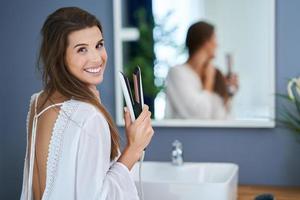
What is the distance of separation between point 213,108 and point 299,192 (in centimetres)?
49

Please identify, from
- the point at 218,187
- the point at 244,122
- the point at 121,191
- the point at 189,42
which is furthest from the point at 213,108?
the point at 121,191

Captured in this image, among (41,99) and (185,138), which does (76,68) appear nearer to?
(41,99)

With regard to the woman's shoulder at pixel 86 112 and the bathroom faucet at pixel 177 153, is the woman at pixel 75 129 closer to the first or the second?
the woman's shoulder at pixel 86 112

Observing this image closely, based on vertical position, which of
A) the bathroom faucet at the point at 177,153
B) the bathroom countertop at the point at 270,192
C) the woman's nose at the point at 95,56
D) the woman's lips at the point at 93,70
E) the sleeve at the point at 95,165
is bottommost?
the bathroom countertop at the point at 270,192

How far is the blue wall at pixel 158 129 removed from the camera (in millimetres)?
1914

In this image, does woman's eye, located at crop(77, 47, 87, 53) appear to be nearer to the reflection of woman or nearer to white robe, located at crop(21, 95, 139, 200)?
white robe, located at crop(21, 95, 139, 200)

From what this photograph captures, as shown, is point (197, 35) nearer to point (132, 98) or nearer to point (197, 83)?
point (197, 83)

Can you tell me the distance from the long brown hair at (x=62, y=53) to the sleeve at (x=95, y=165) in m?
0.06

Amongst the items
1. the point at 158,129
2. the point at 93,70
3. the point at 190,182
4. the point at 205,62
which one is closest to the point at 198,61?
the point at 205,62

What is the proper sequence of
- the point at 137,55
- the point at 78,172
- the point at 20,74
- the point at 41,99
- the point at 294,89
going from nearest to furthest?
the point at 78,172 < the point at 41,99 < the point at 294,89 < the point at 137,55 < the point at 20,74

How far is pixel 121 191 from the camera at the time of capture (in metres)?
1.17

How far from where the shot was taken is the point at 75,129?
3.68ft

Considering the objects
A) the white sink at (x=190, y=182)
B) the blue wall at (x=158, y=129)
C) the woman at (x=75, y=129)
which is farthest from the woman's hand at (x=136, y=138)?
the blue wall at (x=158, y=129)

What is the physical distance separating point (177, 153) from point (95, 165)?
856 mm
